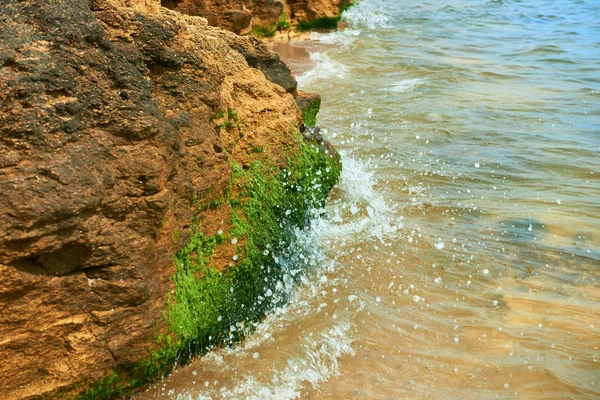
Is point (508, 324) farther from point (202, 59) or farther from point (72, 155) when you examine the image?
point (72, 155)

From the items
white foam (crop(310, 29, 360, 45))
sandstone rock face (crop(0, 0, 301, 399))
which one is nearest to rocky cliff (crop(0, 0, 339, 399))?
sandstone rock face (crop(0, 0, 301, 399))

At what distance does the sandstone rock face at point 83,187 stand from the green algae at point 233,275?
0.11 m

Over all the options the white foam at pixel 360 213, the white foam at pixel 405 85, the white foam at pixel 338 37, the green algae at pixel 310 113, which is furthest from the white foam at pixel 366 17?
the green algae at pixel 310 113

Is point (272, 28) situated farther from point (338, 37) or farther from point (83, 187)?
point (83, 187)

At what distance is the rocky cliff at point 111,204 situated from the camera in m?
2.69

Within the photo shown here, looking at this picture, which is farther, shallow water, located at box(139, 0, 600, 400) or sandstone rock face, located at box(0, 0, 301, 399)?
shallow water, located at box(139, 0, 600, 400)

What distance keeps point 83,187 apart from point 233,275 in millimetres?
1163

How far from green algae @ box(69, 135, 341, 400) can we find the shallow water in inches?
4.7

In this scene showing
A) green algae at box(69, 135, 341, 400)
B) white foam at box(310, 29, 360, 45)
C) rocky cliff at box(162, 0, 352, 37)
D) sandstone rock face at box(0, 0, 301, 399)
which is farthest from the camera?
white foam at box(310, 29, 360, 45)

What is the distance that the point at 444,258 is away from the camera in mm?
4641

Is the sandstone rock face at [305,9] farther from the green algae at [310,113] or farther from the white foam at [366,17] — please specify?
the green algae at [310,113]

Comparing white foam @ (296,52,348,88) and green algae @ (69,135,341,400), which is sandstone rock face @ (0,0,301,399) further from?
white foam @ (296,52,348,88)

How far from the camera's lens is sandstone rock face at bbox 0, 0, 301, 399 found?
267 cm

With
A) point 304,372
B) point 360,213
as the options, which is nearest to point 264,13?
point 360,213
